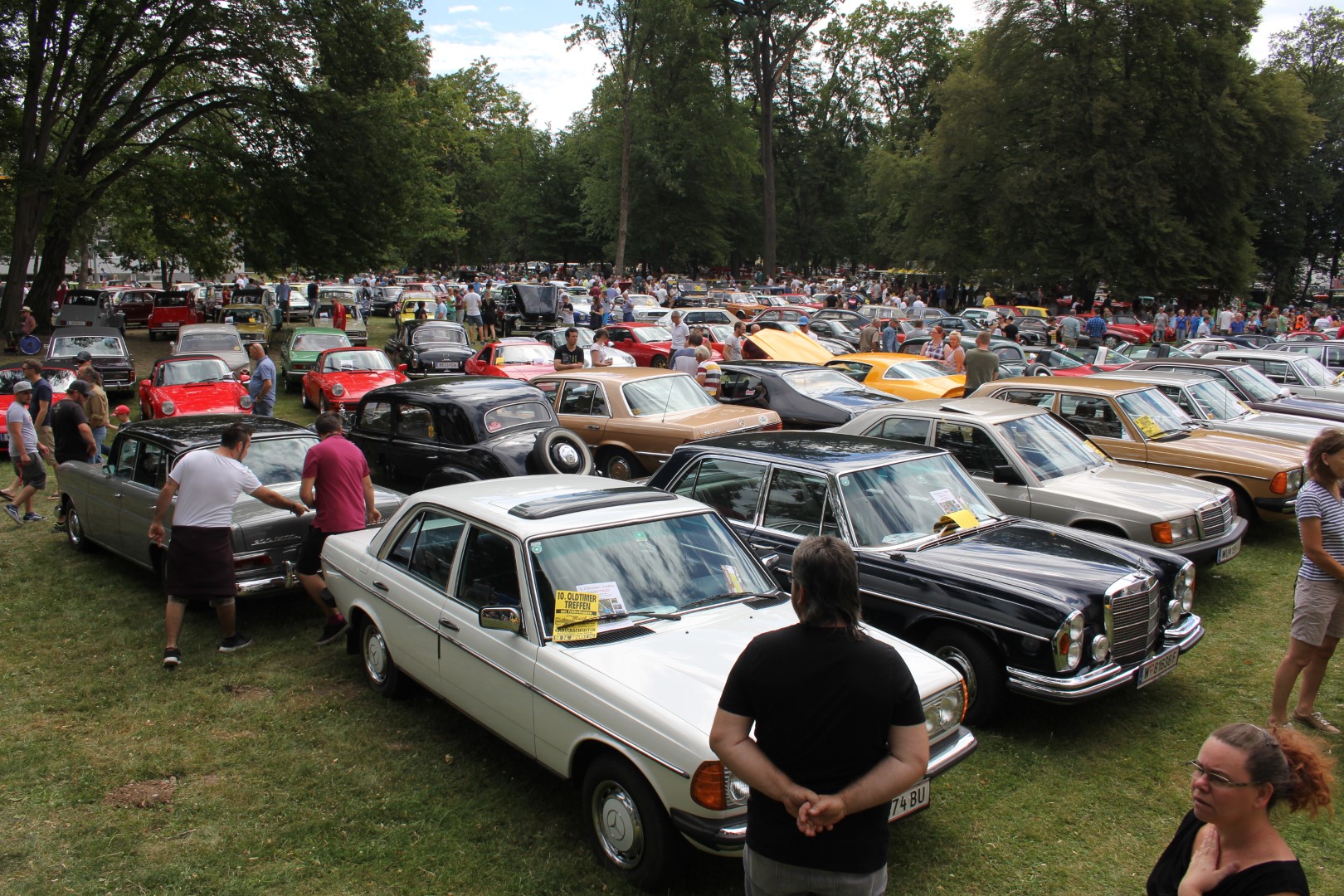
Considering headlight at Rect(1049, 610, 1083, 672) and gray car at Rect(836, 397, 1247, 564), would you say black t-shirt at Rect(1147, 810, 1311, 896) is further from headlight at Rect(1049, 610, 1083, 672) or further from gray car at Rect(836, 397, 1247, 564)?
gray car at Rect(836, 397, 1247, 564)

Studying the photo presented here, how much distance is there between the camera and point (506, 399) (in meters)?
10.6

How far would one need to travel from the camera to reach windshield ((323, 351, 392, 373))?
17.6 metres

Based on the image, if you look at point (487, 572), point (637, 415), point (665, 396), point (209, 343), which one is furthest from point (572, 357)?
point (487, 572)

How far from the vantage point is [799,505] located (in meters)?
6.36

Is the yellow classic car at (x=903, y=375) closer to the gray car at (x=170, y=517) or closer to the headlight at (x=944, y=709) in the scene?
the gray car at (x=170, y=517)

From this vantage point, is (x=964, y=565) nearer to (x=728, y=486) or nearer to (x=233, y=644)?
(x=728, y=486)

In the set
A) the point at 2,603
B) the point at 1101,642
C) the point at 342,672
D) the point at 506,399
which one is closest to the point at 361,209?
the point at 506,399

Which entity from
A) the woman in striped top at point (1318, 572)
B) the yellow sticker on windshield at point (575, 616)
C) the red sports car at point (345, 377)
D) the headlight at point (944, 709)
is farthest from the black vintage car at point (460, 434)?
the woman in striped top at point (1318, 572)

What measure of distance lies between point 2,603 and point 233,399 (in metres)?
7.76

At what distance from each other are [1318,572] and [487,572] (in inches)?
179

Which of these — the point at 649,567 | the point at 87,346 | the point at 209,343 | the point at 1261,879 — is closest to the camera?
the point at 1261,879

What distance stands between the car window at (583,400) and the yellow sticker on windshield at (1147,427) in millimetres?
6079

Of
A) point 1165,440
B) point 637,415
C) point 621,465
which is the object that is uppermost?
point 1165,440

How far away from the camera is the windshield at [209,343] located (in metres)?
20.8
